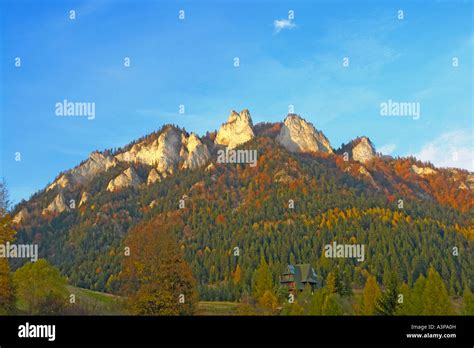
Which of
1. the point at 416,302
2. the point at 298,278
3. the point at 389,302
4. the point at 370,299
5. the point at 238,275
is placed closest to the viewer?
the point at 416,302

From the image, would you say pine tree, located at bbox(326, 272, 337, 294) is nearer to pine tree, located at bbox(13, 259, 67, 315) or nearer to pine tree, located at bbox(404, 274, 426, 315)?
pine tree, located at bbox(404, 274, 426, 315)

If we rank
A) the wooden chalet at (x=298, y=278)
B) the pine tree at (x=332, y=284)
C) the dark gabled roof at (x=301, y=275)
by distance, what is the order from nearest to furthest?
the pine tree at (x=332, y=284), the wooden chalet at (x=298, y=278), the dark gabled roof at (x=301, y=275)

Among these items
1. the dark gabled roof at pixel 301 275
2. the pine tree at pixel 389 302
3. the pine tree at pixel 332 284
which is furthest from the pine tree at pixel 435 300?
the dark gabled roof at pixel 301 275

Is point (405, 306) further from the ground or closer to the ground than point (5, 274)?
closer to the ground

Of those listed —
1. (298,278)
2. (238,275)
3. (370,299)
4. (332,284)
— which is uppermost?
(332,284)

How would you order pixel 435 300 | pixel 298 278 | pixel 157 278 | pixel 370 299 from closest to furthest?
pixel 157 278 → pixel 435 300 → pixel 370 299 → pixel 298 278

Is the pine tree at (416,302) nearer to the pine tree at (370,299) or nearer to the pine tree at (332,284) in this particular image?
the pine tree at (370,299)
